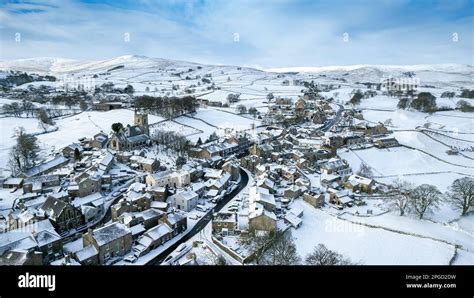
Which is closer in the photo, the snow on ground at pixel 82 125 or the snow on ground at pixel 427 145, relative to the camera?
the snow on ground at pixel 427 145

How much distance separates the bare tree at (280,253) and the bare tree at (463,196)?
10.5 m

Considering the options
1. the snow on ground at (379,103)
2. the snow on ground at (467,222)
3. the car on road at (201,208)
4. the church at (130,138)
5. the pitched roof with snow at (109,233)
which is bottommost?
the snow on ground at (467,222)

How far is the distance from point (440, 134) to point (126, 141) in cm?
2940

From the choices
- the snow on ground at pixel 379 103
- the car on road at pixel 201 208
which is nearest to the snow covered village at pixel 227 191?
the car on road at pixel 201 208

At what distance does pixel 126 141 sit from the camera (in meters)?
23.5

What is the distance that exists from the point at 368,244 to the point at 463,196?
7.99 m

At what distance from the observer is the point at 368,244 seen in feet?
37.0

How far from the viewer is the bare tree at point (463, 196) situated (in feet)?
49.2

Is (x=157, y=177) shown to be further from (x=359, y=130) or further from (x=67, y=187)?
(x=359, y=130)

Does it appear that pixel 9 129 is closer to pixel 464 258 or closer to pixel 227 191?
pixel 227 191

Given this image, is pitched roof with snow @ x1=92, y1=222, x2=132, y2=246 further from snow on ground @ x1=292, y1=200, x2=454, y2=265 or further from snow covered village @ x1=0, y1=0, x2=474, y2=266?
snow on ground @ x1=292, y1=200, x2=454, y2=265

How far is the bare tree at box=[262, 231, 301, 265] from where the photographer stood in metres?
8.74

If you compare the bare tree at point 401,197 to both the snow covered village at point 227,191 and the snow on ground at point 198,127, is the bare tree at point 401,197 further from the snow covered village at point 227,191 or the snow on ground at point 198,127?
the snow on ground at point 198,127
